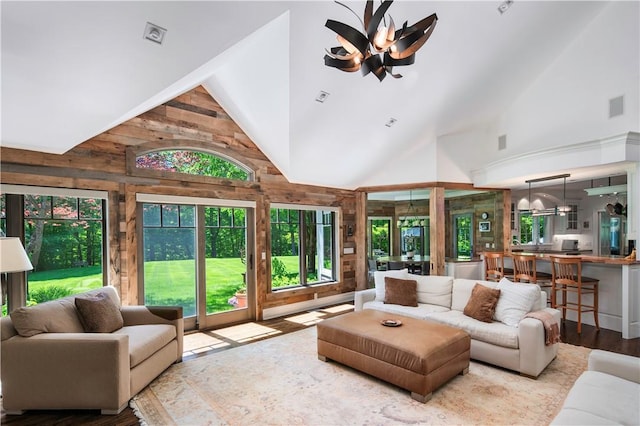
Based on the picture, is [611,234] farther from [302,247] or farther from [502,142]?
[302,247]

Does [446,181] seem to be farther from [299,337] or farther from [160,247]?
[160,247]

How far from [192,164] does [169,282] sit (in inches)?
70.0

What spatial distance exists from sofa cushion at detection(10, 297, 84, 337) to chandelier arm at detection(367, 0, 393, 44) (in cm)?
361

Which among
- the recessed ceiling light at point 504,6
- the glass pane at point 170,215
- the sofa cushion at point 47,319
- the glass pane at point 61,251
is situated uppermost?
the recessed ceiling light at point 504,6

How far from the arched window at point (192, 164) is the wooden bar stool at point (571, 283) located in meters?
5.10

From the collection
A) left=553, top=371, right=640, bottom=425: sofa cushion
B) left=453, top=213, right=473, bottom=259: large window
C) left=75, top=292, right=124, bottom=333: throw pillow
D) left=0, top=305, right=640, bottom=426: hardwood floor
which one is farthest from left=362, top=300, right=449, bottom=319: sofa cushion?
left=453, top=213, right=473, bottom=259: large window

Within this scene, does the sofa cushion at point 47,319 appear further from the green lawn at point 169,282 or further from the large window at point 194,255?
the large window at point 194,255

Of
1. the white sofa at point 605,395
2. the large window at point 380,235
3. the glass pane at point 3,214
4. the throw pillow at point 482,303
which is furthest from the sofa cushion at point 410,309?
the large window at point 380,235

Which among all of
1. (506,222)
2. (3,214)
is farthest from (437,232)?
(3,214)

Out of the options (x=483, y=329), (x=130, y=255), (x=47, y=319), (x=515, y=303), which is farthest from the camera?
(x=130, y=255)

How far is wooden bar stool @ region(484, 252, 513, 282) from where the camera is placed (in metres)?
5.86

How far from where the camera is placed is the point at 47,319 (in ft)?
9.32

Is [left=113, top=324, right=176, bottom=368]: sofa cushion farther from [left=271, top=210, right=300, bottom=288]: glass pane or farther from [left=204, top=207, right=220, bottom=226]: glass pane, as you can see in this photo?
[left=271, top=210, right=300, bottom=288]: glass pane

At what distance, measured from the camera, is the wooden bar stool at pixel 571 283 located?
4660 millimetres
